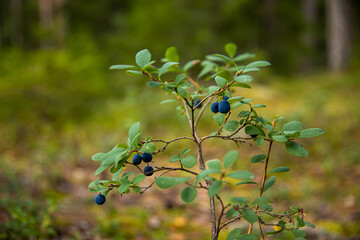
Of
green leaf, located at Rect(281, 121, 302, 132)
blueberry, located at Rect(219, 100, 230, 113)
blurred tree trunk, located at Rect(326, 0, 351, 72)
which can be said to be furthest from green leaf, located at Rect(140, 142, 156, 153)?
blurred tree trunk, located at Rect(326, 0, 351, 72)

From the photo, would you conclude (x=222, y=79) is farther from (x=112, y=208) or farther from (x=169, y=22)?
(x=169, y=22)

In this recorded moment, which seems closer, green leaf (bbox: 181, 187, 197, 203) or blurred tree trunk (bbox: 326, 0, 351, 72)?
green leaf (bbox: 181, 187, 197, 203)

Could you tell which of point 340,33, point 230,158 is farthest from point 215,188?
point 340,33

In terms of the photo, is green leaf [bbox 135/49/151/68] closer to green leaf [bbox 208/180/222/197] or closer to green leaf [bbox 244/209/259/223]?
green leaf [bbox 208/180/222/197]

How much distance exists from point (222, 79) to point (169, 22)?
24.5 ft

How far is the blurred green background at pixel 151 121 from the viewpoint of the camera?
2492mm

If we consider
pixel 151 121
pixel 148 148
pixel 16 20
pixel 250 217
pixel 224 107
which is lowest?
pixel 151 121

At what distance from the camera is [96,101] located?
22.9 feet

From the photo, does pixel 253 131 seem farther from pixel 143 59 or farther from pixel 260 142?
pixel 143 59

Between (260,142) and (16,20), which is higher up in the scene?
(16,20)

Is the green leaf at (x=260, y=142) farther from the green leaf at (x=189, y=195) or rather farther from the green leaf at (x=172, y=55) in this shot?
the green leaf at (x=172, y=55)

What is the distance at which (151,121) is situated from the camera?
5.56 meters

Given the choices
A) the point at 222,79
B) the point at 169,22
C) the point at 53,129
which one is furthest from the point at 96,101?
the point at 222,79

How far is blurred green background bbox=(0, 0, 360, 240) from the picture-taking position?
249 cm
